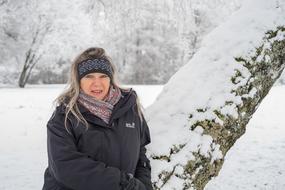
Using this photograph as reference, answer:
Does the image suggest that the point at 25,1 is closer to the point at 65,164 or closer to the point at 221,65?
the point at 221,65

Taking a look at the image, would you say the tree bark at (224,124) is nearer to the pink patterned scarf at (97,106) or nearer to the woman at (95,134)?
the woman at (95,134)

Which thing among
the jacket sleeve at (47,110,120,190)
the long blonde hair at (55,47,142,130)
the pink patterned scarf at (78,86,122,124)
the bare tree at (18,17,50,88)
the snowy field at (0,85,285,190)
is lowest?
the bare tree at (18,17,50,88)

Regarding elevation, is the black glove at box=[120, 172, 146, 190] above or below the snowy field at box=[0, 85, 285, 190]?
above

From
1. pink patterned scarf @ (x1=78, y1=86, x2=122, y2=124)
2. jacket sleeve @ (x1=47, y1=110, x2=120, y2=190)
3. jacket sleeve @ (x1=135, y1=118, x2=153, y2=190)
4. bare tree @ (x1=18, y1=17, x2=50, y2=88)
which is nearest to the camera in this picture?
jacket sleeve @ (x1=47, y1=110, x2=120, y2=190)

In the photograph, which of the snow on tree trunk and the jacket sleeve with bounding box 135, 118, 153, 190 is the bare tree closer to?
the snow on tree trunk

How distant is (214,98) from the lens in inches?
125

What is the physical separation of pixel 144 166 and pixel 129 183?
1.16ft

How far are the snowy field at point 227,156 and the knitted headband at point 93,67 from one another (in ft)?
13.8

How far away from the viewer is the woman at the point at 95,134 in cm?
241

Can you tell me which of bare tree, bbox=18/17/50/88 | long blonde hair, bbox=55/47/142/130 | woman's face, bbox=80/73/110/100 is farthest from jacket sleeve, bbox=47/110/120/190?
bare tree, bbox=18/17/50/88

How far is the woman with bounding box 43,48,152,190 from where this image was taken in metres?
2.41

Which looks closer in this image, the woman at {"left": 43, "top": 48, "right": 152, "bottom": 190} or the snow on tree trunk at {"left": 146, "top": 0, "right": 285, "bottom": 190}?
Result: the woman at {"left": 43, "top": 48, "right": 152, "bottom": 190}

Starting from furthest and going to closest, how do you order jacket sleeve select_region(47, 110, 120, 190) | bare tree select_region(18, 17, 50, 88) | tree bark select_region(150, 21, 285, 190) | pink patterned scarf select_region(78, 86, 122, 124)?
bare tree select_region(18, 17, 50, 88) → tree bark select_region(150, 21, 285, 190) → pink patterned scarf select_region(78, 86, 122, 124) → jacket sleeve select_region(47, 110, 120, 190)

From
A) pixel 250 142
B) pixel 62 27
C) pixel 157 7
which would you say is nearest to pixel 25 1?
pixel 157 7
